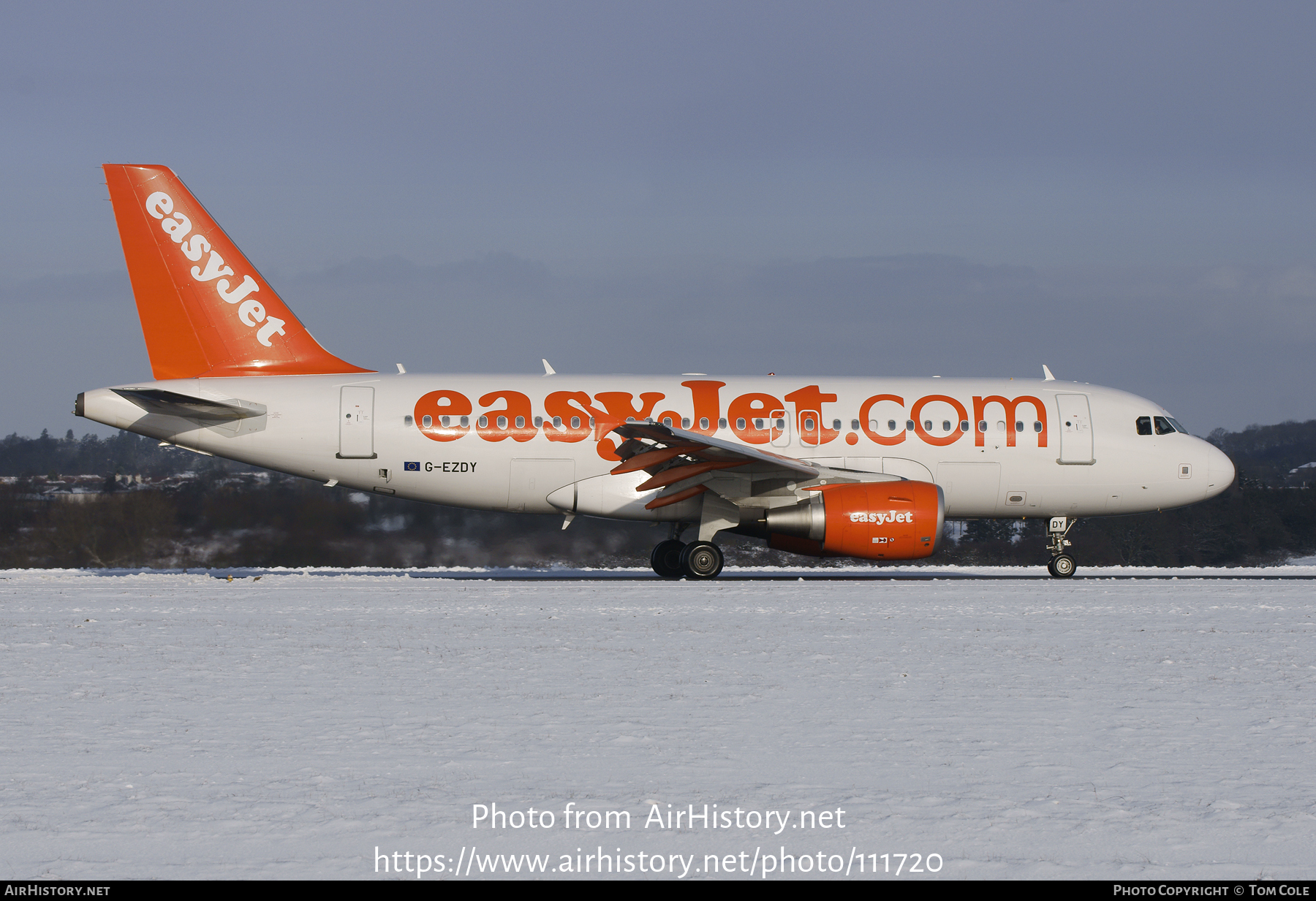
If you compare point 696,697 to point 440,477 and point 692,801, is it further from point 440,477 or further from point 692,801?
point 440,477

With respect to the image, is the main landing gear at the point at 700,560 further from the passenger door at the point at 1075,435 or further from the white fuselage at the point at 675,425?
the passenger door at the point at 1075,435

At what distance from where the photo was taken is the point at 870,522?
17625 mm

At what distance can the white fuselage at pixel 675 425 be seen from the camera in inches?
735

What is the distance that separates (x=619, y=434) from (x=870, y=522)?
13.3 feet

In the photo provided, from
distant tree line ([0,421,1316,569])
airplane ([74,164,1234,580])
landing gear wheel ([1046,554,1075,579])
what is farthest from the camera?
distant tree line ([0,421,1316,569])

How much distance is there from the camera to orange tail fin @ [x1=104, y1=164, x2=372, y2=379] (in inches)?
751

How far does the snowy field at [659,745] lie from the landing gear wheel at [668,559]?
22.2ft

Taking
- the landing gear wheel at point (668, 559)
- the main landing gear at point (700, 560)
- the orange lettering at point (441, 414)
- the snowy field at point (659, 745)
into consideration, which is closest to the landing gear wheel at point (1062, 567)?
the main landing gear at point (700, 560)

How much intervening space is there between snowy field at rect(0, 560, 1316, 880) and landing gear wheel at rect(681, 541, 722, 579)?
5.87 m

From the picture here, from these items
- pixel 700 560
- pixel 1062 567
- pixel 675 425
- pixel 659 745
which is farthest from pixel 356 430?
pixel 659 745

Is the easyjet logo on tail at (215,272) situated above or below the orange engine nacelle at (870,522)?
above

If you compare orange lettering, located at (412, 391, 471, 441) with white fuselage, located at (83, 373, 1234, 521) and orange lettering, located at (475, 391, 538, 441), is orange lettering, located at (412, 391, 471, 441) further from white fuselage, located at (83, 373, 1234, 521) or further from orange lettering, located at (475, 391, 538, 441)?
orange lettering, located at (475, 391, 538, 441)

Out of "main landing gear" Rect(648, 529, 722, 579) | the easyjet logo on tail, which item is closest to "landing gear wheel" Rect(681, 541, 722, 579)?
"main landing gear" Rect(648, 529, 722, 579)
